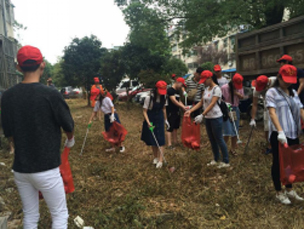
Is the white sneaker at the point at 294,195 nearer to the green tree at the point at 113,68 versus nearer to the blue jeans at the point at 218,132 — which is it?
the blue jeans at the point at 218,132

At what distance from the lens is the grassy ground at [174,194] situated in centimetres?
309

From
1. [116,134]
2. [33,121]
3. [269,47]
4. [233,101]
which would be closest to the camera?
[33,121]

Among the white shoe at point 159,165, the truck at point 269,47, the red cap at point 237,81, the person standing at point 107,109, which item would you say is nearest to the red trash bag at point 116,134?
the person standing at point 107,109

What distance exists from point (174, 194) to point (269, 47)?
476cm

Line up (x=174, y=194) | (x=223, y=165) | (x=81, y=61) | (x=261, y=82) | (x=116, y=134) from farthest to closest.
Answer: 1. (x=81, y=61)
2. (x=116, y=134)
3. (x=223, y=165)
4. (x=261, y=82)
5. (x=174, y=194)

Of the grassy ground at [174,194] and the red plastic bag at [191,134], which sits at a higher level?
the red plastic bag at [191,134]

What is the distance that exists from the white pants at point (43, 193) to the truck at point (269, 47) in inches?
222

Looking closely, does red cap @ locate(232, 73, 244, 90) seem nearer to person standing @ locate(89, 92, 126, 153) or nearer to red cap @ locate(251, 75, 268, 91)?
red cap @ locate(251, 75, 268, 91)

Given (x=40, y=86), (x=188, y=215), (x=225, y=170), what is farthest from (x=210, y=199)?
(x=40, y=86)

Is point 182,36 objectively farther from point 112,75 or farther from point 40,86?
point 40,86

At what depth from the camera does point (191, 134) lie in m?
4.83

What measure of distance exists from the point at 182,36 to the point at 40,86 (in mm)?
9791

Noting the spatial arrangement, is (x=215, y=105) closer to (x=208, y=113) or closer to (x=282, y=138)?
(x=208, y=113)

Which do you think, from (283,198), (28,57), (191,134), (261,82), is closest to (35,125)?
(28,57)
